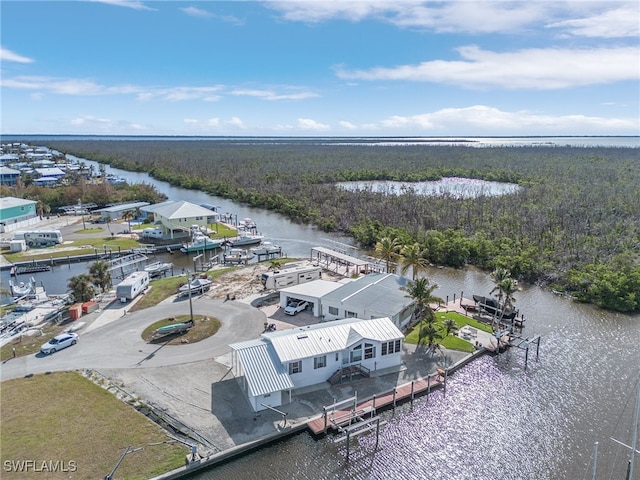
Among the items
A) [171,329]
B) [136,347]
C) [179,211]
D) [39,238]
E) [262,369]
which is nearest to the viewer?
[262,369]

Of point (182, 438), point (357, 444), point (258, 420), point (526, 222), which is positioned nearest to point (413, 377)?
point (357, 444)

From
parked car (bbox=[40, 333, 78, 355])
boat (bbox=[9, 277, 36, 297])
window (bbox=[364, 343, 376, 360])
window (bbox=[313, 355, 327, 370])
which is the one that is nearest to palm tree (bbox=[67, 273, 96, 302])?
boat (bbox=[9, 277, 36, 297])

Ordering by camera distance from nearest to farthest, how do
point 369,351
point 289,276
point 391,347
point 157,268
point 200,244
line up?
1. point 369,351
2. point 391,347
3. point 289,276
4. point 157,268
5. point 200,244

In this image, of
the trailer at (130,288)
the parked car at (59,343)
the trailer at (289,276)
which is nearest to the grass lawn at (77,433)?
the parked car at (59,343)

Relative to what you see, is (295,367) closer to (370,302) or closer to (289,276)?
(370,302)

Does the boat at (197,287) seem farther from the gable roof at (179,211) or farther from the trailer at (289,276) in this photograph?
the gable roof at (179,211)

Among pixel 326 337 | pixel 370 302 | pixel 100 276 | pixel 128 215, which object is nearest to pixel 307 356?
pixel 326 337
